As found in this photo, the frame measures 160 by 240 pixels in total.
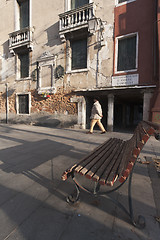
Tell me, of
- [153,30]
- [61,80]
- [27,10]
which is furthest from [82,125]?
[27,10]

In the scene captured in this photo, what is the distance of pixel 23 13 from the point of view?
10375mm

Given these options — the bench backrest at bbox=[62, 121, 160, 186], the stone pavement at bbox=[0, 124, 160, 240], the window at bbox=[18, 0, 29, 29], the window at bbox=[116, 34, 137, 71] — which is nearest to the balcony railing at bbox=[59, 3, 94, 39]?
the window at bbox=[116, 34, 137, 71]

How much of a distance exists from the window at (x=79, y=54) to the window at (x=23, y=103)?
450cm

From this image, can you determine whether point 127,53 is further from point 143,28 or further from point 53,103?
point 53,103

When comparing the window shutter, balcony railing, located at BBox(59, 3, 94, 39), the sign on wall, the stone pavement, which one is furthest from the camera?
the window shutter

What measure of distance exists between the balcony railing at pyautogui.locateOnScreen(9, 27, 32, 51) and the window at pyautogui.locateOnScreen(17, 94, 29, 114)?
3843 millimetres

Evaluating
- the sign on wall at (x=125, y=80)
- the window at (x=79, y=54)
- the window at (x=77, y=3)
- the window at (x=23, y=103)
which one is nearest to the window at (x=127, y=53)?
the sign on wall at (x=125, y=80)

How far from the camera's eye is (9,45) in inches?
413

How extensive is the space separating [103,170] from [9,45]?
12903 millimetres

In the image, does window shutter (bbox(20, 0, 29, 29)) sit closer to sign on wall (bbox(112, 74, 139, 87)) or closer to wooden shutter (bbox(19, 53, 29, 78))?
wooden shutter (bbox(19, 53, 29, 78))

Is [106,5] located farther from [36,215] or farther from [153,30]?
[36,215]

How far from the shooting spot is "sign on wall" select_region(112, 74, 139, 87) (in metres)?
6.70

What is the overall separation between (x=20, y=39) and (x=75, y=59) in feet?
17.4

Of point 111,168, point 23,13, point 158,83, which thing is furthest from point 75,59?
point 111,168
